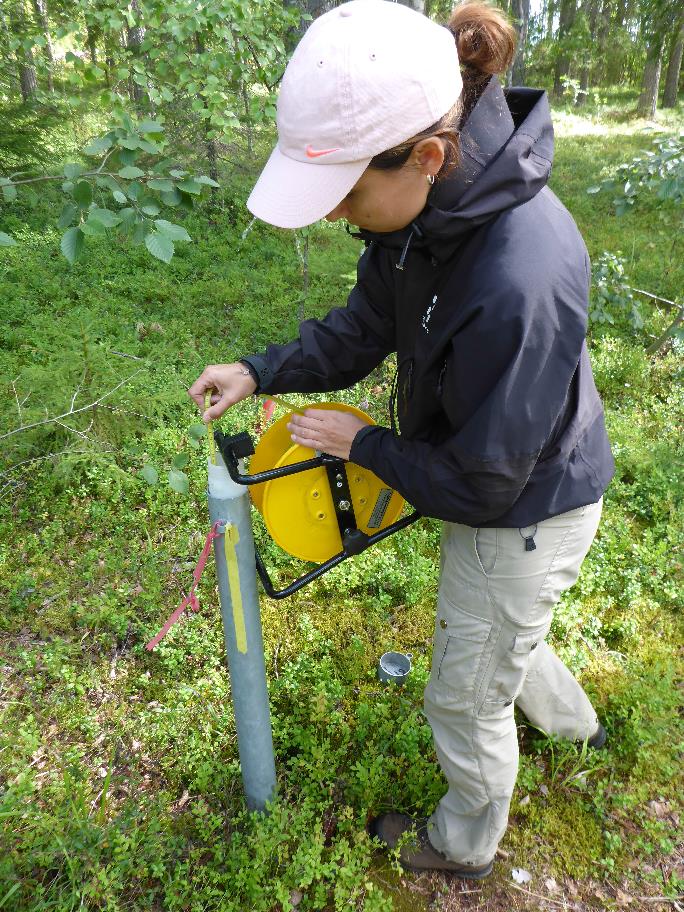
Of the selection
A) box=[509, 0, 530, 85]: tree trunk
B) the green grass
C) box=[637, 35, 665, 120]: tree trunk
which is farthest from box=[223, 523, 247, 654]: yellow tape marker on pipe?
box=[509, 0, 530, 85]: tree trunk

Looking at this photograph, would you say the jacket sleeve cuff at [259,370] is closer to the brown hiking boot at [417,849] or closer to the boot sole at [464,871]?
the brown hiking boot at [417,849]

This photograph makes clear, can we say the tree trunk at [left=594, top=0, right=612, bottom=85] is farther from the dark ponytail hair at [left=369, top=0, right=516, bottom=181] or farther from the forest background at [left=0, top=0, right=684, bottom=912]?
the dark ponytail hair at [left=369, top=0, right=516, bottom=181]

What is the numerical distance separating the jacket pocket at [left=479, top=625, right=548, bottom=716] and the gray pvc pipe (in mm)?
698

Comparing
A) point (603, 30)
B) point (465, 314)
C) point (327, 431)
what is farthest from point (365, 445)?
point (603, 30)

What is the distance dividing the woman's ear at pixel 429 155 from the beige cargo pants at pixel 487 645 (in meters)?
0.89

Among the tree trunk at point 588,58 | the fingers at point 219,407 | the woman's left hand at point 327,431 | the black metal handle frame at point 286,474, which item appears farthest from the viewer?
the tree trunk at point 588,58

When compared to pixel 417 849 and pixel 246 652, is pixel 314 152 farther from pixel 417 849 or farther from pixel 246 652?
pixel 417 849

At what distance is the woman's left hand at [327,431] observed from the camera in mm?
1726

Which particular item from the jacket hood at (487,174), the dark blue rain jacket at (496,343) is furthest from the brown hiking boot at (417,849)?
the jacket hood at (487,174)

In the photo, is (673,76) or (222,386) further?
(673,76)

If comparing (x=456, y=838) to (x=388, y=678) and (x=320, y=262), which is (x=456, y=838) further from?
(x=320, y=262)

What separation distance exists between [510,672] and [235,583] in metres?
0.81

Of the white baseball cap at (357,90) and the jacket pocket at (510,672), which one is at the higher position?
the white baseball cap at (357,90)

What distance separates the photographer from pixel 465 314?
132cm
